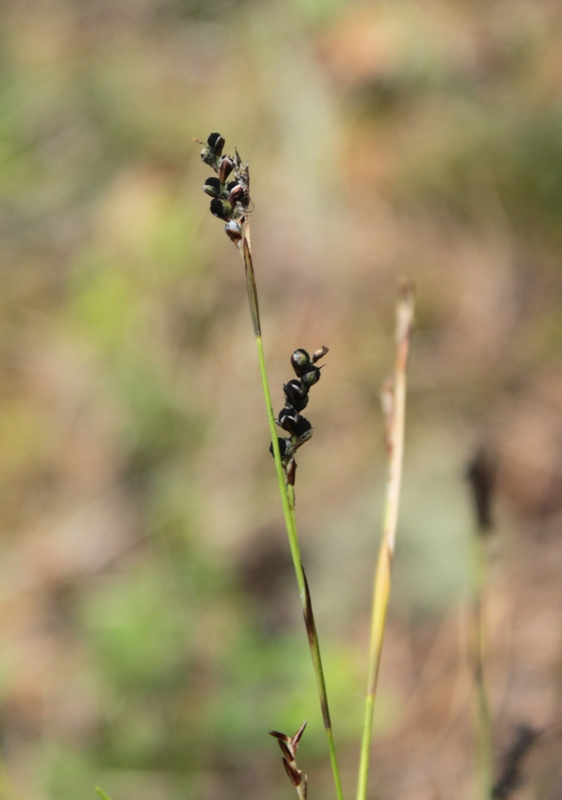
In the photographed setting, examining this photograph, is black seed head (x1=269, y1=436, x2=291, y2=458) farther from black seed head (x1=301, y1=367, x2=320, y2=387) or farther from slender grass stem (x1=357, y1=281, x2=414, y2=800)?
slender grass stem (x1=357, y1=281, x2=414, y2=800)

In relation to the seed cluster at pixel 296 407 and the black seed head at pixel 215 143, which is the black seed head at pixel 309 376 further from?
the black seed head at pixel 215 143

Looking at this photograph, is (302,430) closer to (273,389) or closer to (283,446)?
(283,446)

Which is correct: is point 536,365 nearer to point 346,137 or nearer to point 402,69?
point 346,137

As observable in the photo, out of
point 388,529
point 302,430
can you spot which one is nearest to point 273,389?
point 388,529

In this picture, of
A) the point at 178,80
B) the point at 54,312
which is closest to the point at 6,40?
the point at 178,80

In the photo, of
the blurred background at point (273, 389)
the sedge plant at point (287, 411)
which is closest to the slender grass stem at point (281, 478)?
the sedge plant at point (287, 411)

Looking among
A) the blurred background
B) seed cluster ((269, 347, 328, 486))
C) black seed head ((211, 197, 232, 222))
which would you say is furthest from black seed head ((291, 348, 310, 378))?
the blurred background
